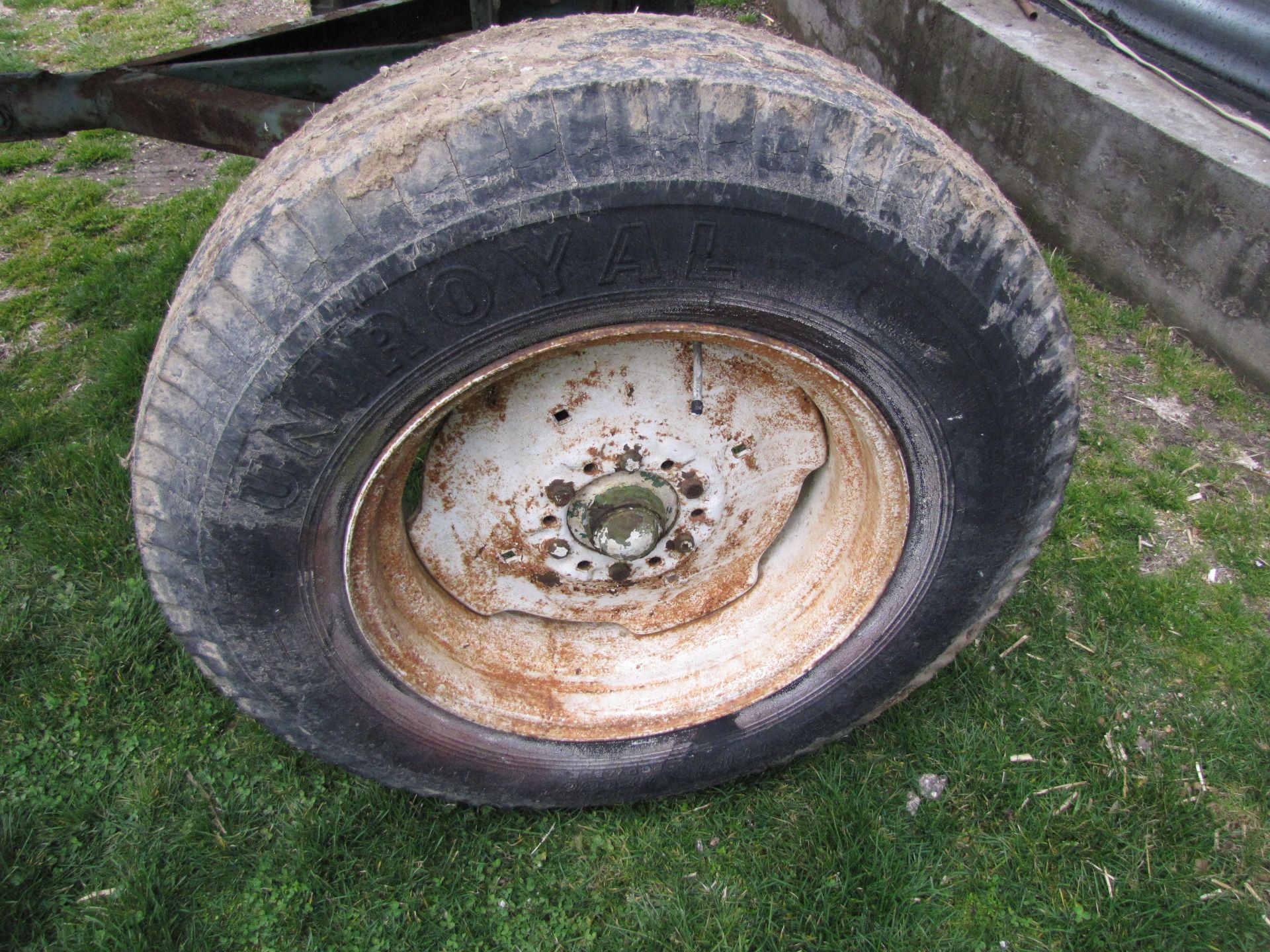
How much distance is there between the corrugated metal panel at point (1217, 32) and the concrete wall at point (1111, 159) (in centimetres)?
30

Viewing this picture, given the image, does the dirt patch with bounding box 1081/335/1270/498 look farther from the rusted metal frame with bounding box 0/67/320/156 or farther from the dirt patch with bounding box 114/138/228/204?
the dirt patch with bounding box 114/138/228/204

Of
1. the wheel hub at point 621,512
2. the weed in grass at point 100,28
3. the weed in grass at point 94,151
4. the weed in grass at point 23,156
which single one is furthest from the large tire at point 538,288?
the weed in grass at point 100,28

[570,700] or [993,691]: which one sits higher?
[570,700]

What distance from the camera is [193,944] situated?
195cm

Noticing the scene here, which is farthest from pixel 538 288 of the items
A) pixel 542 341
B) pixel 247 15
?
pixel 247 15

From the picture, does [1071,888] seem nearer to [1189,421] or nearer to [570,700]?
[570,700]

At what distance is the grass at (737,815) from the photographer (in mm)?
1991

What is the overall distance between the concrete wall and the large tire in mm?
1944

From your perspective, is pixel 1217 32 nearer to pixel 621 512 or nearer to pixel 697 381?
pixel 697 381

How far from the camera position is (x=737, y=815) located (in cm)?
218

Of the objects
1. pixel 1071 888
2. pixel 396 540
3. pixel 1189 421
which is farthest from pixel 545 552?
pixel 1189 421

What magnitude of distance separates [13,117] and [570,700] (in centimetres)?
216

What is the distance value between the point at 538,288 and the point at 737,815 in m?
1.39

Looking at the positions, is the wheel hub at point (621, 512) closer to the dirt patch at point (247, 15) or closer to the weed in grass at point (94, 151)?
the weed in grass at point (94, 151)
